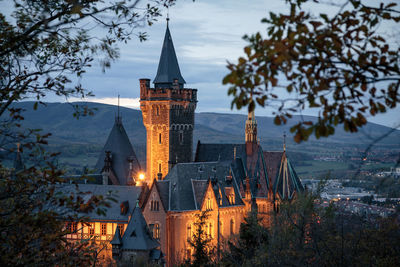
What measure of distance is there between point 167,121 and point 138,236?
24.7 meters

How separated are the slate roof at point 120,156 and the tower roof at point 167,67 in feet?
31.9

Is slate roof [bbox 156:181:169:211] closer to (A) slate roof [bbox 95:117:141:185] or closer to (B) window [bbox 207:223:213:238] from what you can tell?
(B) window [bbox 207:223:213:238]

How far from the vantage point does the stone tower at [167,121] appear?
8050 cm

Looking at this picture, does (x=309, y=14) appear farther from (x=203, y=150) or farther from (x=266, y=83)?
(x=203, y=150)

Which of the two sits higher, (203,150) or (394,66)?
(394,66)

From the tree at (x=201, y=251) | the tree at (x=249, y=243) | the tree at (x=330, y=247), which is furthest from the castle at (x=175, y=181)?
the tree at (x=330, y=247)

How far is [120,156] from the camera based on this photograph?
3339 inches

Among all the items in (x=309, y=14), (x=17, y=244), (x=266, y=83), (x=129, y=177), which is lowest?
(x=129, y=177)

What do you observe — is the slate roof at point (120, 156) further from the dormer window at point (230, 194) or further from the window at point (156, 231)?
the window at point (156, 231)

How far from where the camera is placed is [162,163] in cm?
8056

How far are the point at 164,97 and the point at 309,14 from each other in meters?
70.9

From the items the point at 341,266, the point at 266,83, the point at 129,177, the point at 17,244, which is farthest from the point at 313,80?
the point at 129,177

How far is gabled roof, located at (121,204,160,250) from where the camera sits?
58.3 metres

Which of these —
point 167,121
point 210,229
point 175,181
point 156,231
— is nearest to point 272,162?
point 167,121
